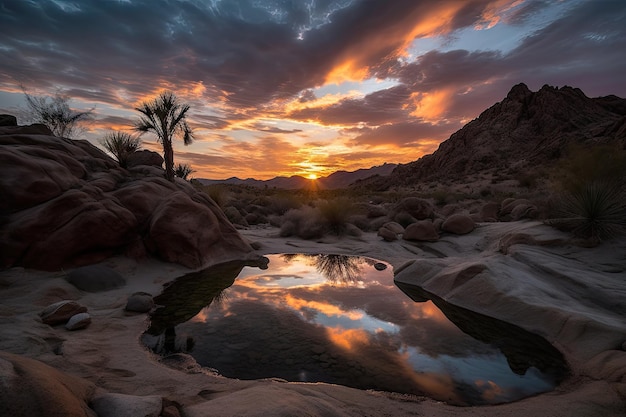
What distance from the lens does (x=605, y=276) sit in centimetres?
654

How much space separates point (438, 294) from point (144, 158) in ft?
43.2

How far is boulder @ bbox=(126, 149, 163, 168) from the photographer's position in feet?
46.2

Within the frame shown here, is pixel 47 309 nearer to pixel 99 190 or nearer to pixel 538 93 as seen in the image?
pixel 99 190

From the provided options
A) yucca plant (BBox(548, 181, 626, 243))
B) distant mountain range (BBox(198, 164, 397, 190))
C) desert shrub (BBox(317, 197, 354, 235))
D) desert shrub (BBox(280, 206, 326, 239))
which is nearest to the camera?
yucca plant (BBox(548, 181, 626, 243))

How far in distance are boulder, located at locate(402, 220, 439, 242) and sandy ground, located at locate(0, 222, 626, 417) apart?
361 cm

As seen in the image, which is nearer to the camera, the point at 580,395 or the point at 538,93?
the point at 580,395

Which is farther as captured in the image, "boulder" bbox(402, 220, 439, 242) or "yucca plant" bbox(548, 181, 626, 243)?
"boulder" bbox(402, 220, 439, 242)

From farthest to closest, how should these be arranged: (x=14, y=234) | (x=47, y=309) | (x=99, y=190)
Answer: (x=99, y=190) → (x=14, y=234) → (x=47, y=309)

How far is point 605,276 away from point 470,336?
3607 millimetres

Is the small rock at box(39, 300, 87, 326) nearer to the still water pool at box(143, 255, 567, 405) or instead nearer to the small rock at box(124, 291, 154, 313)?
the small rock at box(124, 291, 154, 313)

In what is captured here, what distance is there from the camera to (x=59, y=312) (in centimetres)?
493

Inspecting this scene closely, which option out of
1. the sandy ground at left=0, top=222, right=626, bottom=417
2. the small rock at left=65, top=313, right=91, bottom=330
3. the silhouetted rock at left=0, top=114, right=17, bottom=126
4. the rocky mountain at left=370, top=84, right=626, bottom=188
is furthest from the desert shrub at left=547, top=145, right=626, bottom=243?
the rocky mountain at left=370, top=84, right=626, bottom=188

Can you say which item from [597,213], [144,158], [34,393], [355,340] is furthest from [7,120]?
[597,213]

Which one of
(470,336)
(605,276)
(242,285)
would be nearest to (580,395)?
(470,336)
